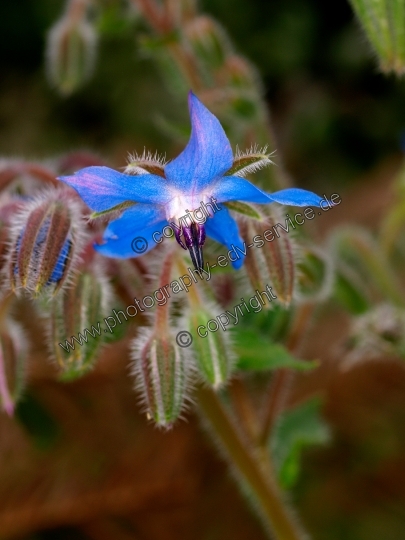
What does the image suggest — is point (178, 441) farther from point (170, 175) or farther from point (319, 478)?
point (170, 175)

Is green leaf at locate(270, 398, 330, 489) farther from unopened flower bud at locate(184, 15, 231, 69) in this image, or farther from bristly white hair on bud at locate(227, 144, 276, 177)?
unopened flower bud at locate(184, 15, 231, 69)

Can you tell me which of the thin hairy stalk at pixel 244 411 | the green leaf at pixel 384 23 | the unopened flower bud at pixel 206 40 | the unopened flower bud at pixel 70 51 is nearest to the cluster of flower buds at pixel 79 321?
the thin hairy stalk at pixel 244 411

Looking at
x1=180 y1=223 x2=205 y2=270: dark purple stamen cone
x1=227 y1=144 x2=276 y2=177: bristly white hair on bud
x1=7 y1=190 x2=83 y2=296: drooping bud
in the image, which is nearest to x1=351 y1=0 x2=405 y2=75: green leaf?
x1=227 y1=144 x2=276 y2=177: bristly white hair on bud

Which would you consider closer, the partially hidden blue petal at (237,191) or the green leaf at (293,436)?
the partially hidden blue petal at (237,191)

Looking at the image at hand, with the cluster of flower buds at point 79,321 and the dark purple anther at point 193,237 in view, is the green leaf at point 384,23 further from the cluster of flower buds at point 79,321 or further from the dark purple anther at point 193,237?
the cluster of flower buds at point 79,321

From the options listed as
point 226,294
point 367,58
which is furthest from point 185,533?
point 367,58
